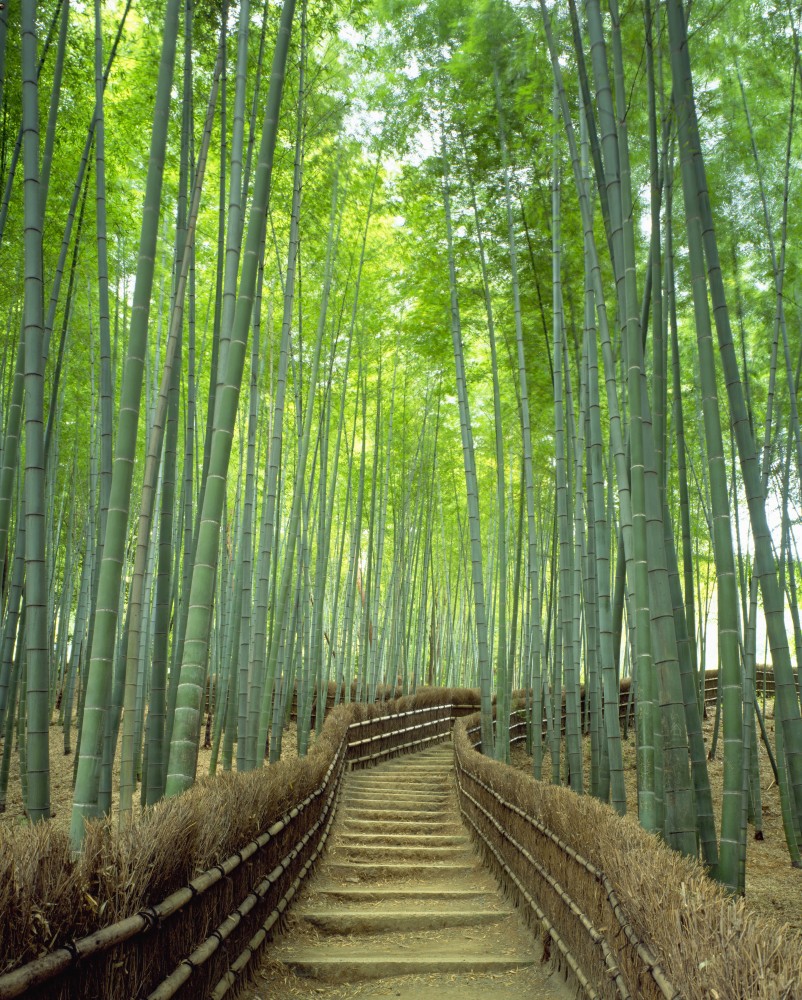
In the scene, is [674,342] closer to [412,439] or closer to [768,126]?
[768,126]

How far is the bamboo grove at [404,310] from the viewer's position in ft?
8.87

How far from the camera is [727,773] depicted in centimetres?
268

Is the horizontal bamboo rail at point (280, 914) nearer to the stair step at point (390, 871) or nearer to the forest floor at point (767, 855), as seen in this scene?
the stair step at point (390, 871)

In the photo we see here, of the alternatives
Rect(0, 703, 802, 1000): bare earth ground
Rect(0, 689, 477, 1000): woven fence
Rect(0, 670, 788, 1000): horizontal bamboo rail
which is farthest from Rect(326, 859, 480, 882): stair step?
Rect(0, 703, 802, 1000): bare earth ground

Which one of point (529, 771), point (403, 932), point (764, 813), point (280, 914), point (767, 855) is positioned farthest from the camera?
point (529, 771)

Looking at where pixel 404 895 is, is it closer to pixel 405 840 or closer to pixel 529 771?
pixel 405 840

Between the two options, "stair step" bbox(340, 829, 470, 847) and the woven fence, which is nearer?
the woven fence

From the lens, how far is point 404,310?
7988 millimetres

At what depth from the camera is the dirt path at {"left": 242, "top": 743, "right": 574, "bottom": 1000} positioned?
262 cm

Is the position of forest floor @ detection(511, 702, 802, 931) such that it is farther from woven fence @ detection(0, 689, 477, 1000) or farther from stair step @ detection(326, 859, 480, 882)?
woven fence @ detection(0, 689, 477, 1000)

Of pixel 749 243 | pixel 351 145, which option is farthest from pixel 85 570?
pixel 749 243

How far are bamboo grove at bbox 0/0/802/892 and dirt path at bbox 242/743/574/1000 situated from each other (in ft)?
2.30

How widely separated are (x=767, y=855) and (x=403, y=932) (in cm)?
356

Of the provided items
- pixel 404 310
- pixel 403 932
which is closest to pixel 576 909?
pixel 403 932
